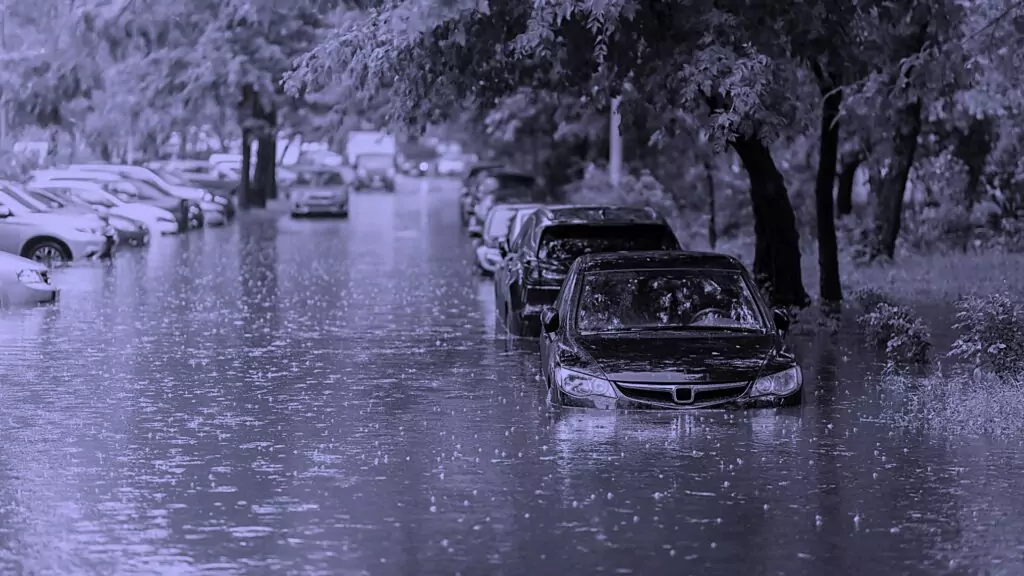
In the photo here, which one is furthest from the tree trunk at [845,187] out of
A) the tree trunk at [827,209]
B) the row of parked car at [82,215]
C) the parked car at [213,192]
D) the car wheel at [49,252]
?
the parked car at [213,192]

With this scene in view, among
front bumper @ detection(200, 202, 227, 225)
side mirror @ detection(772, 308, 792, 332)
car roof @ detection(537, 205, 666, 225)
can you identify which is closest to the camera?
side mirror @ detection(772, 308, 792, 332)

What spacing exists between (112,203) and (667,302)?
3175 cm

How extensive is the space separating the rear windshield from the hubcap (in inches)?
654

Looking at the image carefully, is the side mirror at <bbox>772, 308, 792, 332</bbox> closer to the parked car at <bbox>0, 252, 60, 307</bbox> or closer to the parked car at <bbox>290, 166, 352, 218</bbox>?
the parked car at <bbox>0, 252, 60, 307</bbox>

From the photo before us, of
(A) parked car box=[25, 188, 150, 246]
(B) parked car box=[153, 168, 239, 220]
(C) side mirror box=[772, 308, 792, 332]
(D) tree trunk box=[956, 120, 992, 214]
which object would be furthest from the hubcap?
(C) side mirror box=[772, 308, 792, 332]

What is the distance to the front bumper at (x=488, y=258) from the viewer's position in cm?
3170

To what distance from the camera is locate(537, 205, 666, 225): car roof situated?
21516mm

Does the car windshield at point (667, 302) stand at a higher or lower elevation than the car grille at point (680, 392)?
higher

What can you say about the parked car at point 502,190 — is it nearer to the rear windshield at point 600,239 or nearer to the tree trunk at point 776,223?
the tree trunk at point 776,223

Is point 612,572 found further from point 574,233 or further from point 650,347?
point 574,233

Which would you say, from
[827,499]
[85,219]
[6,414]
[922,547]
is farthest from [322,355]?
[85,219]

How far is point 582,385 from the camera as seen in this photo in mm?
13836

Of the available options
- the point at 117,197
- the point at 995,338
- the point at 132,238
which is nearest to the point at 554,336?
the point at 995,338

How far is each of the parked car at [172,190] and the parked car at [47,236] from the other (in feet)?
48.0
